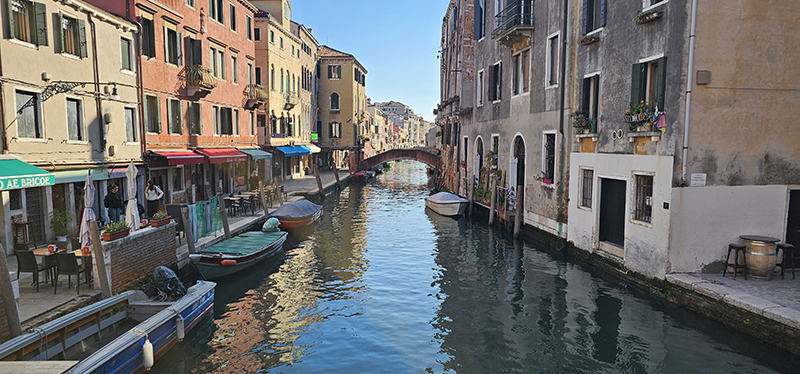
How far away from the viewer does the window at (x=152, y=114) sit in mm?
16609

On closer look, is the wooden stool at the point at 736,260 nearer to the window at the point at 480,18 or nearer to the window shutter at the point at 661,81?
the window shutter at the point at 661,81

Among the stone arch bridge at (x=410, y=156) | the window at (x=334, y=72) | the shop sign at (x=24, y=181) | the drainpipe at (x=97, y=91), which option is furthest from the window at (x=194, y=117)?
the window at (x=334, y=72)

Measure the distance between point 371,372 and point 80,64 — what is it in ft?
38.0

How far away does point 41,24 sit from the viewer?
1174cm

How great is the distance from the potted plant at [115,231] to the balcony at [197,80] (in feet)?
34.0

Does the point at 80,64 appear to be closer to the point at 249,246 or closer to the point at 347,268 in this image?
the point at 249,246

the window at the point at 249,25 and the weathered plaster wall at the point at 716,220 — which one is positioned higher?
the window at the point at 249,25

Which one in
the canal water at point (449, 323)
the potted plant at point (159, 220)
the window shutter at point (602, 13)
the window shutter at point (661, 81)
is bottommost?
the canal water at point (449, 323)

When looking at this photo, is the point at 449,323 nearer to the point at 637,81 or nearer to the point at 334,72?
the point at 637,81

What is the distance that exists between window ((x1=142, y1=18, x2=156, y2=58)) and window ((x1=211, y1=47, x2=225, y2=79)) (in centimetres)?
420

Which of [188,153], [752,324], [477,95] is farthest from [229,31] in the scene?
[752,324]

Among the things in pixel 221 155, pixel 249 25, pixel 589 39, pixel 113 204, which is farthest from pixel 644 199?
pixel 249 25

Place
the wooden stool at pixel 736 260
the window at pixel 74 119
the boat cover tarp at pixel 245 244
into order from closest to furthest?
the wooden stool at pixel 736 260 → the boat cover tarp at pixel 245 244 → the window at pixel 74 119

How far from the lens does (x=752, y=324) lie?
8.12 meters
